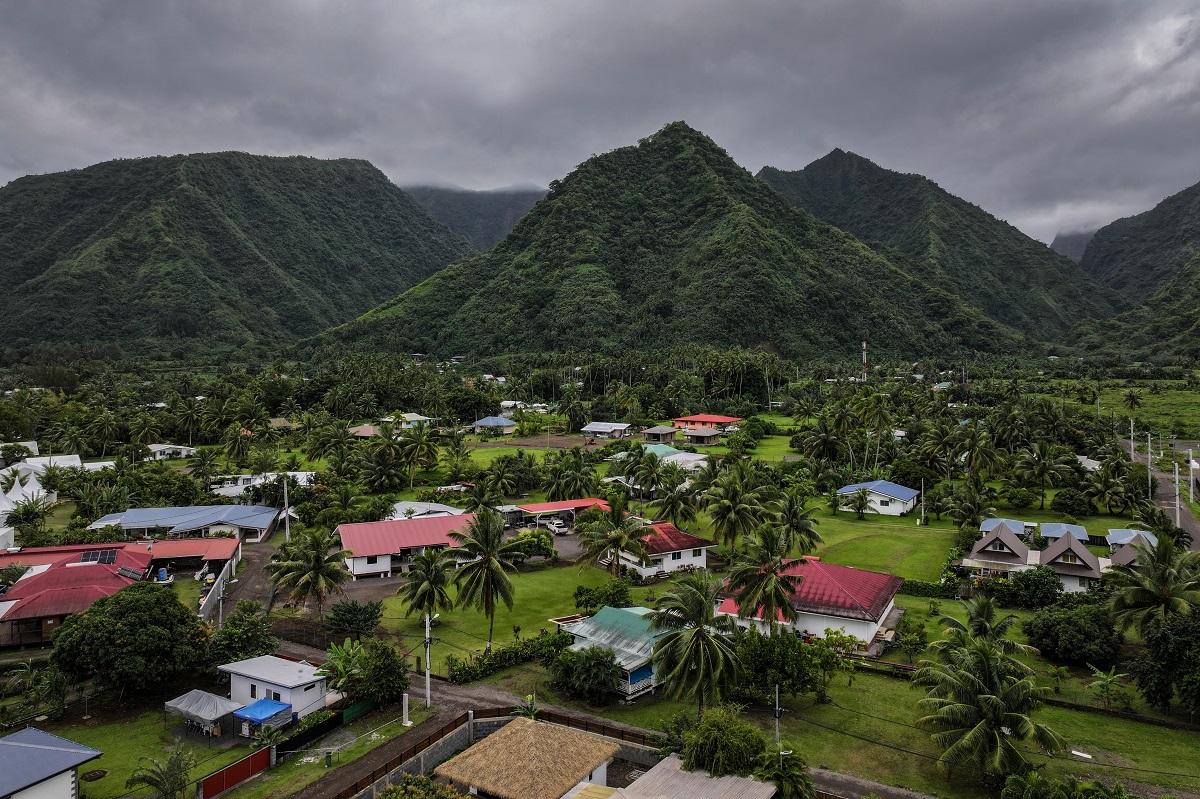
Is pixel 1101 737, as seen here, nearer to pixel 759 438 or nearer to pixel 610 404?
pixel 759 438

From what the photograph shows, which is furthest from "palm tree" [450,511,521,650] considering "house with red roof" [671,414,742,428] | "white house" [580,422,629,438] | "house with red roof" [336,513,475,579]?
"house with red roof" [671,414,742,428]

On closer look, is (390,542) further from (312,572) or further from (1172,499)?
(1172,499)

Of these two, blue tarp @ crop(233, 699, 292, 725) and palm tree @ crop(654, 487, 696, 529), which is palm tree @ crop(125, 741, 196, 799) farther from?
palm tree @ crop(654, 487, 696, 529)

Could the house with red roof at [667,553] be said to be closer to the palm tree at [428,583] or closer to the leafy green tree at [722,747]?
the palm tree at [428,583]

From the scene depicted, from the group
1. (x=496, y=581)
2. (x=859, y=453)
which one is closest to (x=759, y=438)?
(x=859, y=453)

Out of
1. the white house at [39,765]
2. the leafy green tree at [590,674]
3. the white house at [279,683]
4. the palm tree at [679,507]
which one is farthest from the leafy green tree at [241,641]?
the palm tree at [679,507]

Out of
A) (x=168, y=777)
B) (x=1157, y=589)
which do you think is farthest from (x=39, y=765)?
(x=1157, y=589)
